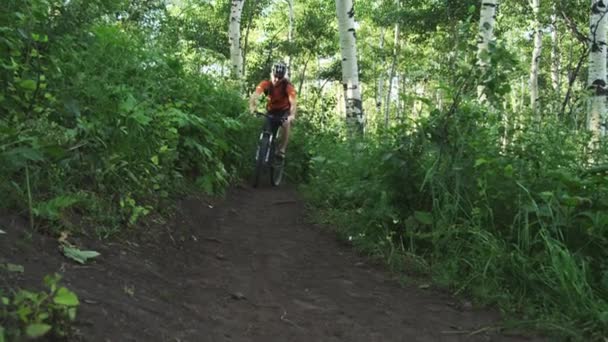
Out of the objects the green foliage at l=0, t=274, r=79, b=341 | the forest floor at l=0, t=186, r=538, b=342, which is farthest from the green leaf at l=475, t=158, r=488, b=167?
the green foliage at l=0, t=274, r=79, b=341

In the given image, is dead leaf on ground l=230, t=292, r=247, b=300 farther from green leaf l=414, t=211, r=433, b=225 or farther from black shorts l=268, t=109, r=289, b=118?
black shorts l=268, t=109, r=289, b=118

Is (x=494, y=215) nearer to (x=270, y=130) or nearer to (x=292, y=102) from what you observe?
(x=292, y=102)

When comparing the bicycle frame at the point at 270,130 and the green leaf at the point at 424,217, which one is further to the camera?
the bicycle frame at the point at 270,130

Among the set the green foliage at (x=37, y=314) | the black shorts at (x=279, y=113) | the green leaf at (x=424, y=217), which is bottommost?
the green foliage at (x=37, y=314)

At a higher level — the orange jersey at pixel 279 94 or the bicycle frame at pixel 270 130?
the orange jersey at pixel 279 94

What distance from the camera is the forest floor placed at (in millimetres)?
2570

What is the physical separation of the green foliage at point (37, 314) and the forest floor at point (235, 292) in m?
0.13

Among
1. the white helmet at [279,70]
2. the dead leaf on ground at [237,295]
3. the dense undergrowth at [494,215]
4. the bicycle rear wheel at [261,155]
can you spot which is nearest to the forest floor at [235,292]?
the dead leaf on ground at [237,295]

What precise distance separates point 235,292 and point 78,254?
3.38 ft

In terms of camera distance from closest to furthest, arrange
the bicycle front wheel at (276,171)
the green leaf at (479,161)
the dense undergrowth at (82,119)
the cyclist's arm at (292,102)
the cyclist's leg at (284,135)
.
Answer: the dense undergrowth at (82,119), the green leaf at (479,161), the cyclist's arm at (292,102), the cyclist's leg at (284,135), the bicycle front wheel at (276,171)

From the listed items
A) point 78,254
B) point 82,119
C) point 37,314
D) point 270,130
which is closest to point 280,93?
point 270,130

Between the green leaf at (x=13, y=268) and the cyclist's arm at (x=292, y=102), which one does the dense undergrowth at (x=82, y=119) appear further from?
the cyclist's arm at (x=292, y=102)

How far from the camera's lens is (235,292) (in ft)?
11.4

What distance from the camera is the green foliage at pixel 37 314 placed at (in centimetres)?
162
